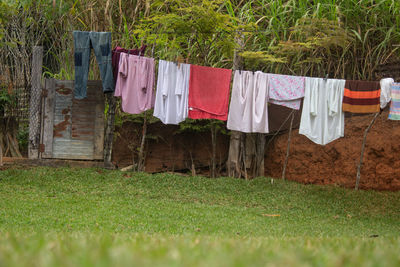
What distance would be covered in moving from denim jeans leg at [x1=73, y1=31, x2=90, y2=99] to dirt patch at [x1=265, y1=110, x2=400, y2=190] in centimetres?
464

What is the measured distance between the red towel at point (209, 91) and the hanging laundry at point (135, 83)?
89 cm

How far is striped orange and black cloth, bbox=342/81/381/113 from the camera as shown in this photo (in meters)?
7.73

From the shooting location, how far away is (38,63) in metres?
9.96

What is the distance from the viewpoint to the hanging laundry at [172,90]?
870cm

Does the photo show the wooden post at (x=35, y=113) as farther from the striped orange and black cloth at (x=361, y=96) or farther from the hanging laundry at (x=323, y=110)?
the striped orange and black cloth at (x=361, y=96)

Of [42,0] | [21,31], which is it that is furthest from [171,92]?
[21,31]

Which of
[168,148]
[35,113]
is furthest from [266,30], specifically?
[35,113]

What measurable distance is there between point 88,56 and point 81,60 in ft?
0.59

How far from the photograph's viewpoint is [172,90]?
345 inches

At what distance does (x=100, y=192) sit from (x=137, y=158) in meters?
2.76

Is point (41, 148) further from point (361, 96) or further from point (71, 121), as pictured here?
point (361, 96)

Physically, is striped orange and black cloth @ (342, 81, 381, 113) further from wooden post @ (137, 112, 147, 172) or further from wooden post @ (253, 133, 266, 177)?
wooden post @ (137, 112, 147, 172)

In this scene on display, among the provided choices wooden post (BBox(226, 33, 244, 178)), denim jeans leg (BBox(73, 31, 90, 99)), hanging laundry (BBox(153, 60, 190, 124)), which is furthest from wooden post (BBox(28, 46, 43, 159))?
wooden post (BBox(226, 33, 244, 178))

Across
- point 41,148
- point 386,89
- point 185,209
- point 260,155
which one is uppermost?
Answer: point 386,89
